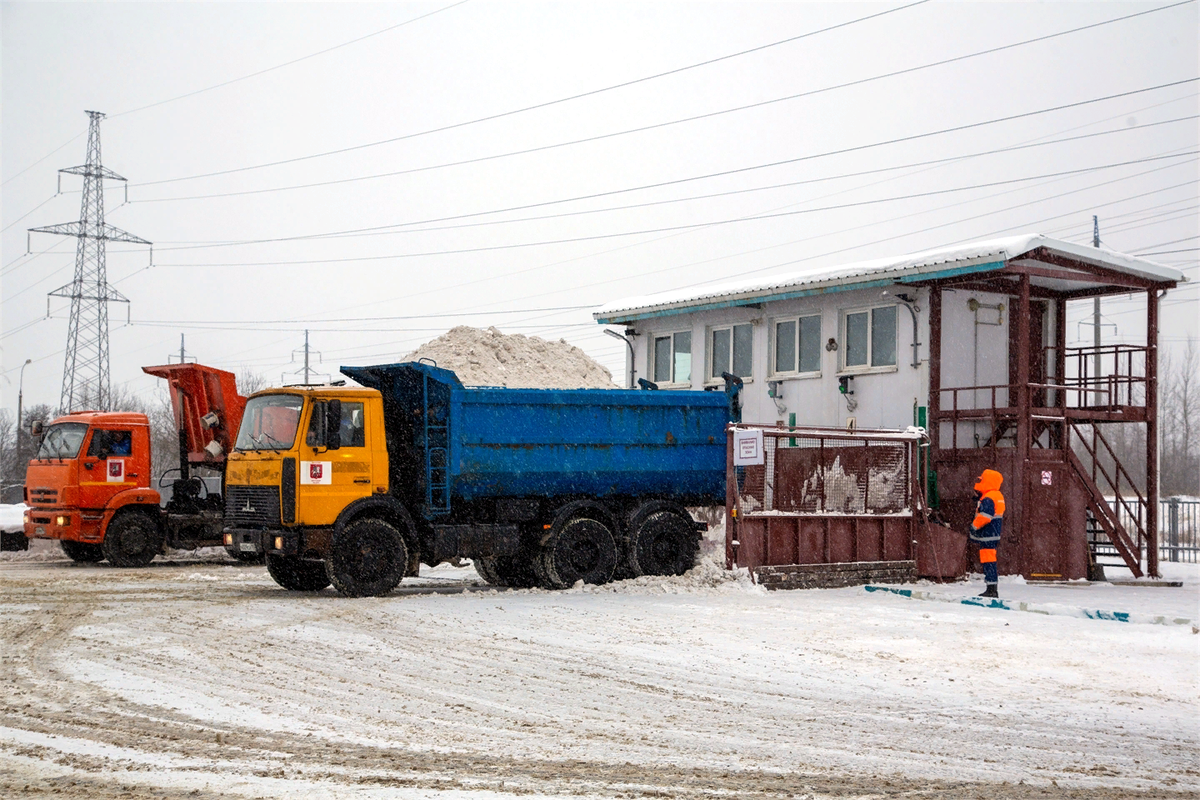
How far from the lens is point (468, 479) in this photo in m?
17.1

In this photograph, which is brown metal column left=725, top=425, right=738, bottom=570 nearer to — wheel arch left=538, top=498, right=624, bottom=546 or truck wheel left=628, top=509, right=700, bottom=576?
truck wheel left=628, top=509, right=700, bottom=576

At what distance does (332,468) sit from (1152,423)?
1472cm

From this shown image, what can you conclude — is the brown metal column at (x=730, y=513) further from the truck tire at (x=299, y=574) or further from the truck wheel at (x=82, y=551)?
the truck wheel at (x=82, y=551)

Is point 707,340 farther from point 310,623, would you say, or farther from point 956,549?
point 310,623

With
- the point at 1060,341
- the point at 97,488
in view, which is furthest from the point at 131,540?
the point at 1060,341

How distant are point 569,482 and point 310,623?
5202 mm

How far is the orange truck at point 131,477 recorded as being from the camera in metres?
22.1

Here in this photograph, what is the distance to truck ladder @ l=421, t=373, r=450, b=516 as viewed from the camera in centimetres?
1684

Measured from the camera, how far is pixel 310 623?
13703mm

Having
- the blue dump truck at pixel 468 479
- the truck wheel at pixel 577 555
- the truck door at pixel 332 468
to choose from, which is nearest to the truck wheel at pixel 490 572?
the blue dump truck at pixel 468 479

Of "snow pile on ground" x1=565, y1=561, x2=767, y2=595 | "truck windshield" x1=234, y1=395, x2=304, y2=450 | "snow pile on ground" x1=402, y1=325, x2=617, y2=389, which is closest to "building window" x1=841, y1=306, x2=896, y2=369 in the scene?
"snow pile on ground" x1=565, y1=561, x2=767, y2=595

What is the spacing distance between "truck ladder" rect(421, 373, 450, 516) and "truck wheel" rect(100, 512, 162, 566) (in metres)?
8.13

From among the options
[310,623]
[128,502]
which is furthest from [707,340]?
[310,623]

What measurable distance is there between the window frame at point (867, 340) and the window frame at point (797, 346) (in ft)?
1.81
